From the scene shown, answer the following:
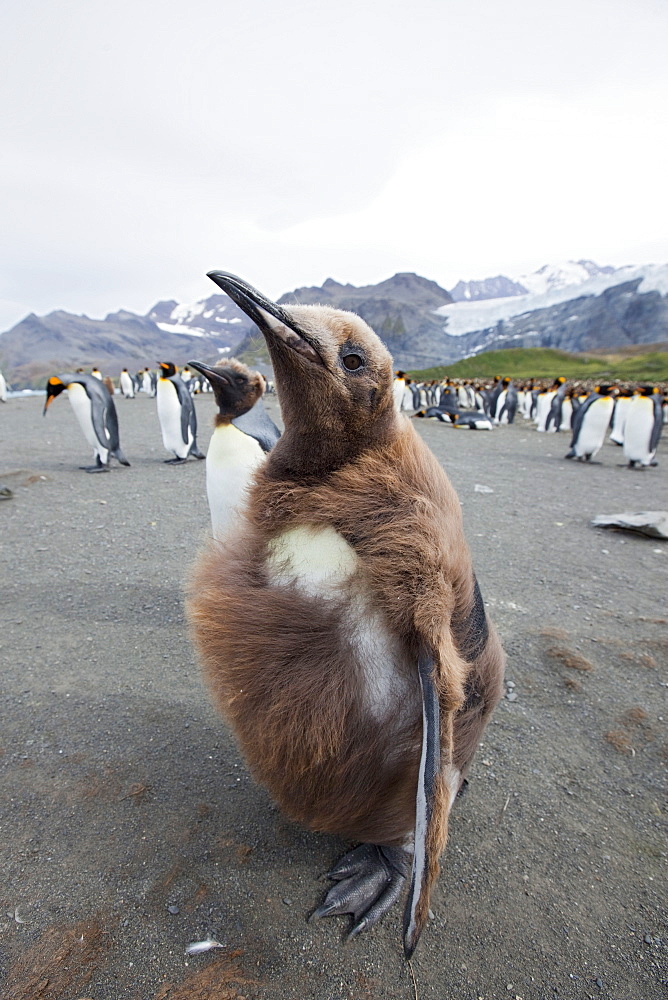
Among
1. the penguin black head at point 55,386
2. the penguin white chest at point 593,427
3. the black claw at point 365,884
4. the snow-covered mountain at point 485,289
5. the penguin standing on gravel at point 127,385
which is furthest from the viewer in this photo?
the snow-covered mountain at point 485,289

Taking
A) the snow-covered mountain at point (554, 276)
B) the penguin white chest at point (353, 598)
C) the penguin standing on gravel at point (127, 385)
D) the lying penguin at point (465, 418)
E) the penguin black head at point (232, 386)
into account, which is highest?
the snow-covered mountain at point (554, 276)

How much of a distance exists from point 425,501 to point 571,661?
206 centimetres

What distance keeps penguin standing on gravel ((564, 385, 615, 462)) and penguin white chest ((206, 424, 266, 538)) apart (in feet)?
27.9

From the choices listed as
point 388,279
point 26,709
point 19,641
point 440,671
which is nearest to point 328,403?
point 440,671

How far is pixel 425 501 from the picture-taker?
3.79 feet

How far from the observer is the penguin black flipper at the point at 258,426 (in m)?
3.38

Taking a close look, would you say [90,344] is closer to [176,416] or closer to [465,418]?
[465,418]

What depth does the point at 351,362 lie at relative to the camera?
120 centimetres

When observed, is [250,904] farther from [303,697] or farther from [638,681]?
[638,681]

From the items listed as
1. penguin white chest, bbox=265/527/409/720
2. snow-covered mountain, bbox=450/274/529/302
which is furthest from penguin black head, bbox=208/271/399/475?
snow-covered mountain, bbox=450/274/529/302

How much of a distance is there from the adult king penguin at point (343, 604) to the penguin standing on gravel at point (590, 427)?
32.2 feet

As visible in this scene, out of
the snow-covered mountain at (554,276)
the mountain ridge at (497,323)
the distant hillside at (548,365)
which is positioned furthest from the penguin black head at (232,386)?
the snow-covered mountain at (554,276)

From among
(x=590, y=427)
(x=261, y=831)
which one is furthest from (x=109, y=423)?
(x=590, y=427)

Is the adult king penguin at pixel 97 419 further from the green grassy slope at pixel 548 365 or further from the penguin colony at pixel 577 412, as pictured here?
the green grassy slope at pixel 548 365
